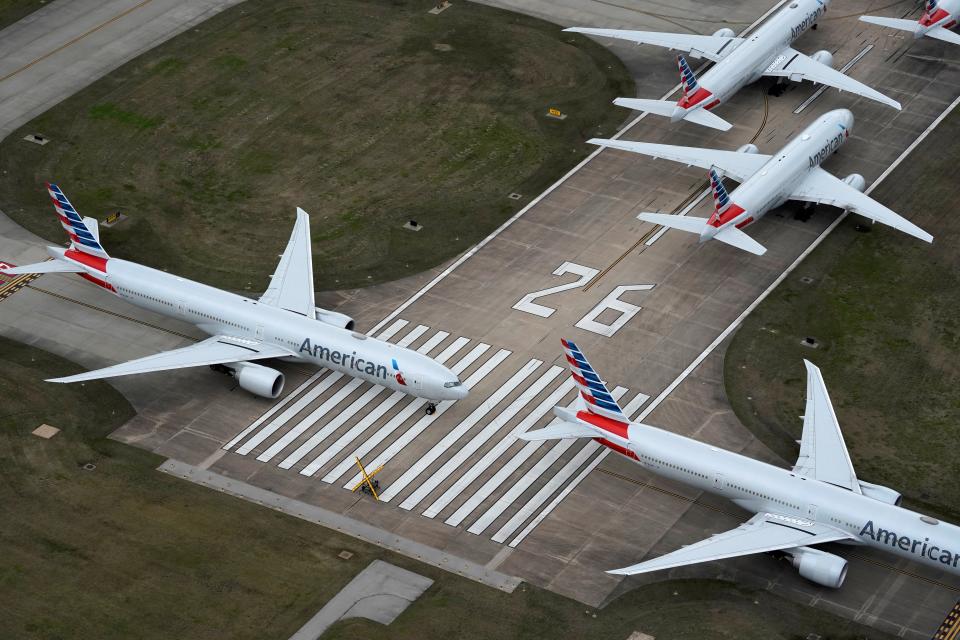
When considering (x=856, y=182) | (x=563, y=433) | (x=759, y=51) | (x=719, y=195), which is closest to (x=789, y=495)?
(x=563, y=433)

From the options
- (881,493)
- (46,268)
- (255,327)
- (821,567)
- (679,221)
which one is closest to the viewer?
(821,567)

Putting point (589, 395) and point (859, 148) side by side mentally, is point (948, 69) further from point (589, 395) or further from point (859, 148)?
point (589, 395)

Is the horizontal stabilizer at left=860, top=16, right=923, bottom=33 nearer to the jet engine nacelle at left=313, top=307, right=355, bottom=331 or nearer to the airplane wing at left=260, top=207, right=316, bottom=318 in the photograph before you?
the airplane wing at left=260, top=207, right=316, bottom=318

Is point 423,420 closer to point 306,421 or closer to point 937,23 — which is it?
point 306,421

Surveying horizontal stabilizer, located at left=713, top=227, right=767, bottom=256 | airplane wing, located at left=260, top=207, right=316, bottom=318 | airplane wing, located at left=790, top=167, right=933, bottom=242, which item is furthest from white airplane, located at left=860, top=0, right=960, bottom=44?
airplane wing, located at left=260, top=207, right=316, bottom=318

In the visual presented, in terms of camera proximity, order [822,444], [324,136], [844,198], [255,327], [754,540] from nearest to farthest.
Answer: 1. [754,540]
2. [822,444]
3. [255,327]
4. [844,198]
5. [324,136]

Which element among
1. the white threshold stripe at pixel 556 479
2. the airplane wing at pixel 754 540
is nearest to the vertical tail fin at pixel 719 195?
the white threshold stripe at pixel 556 479
